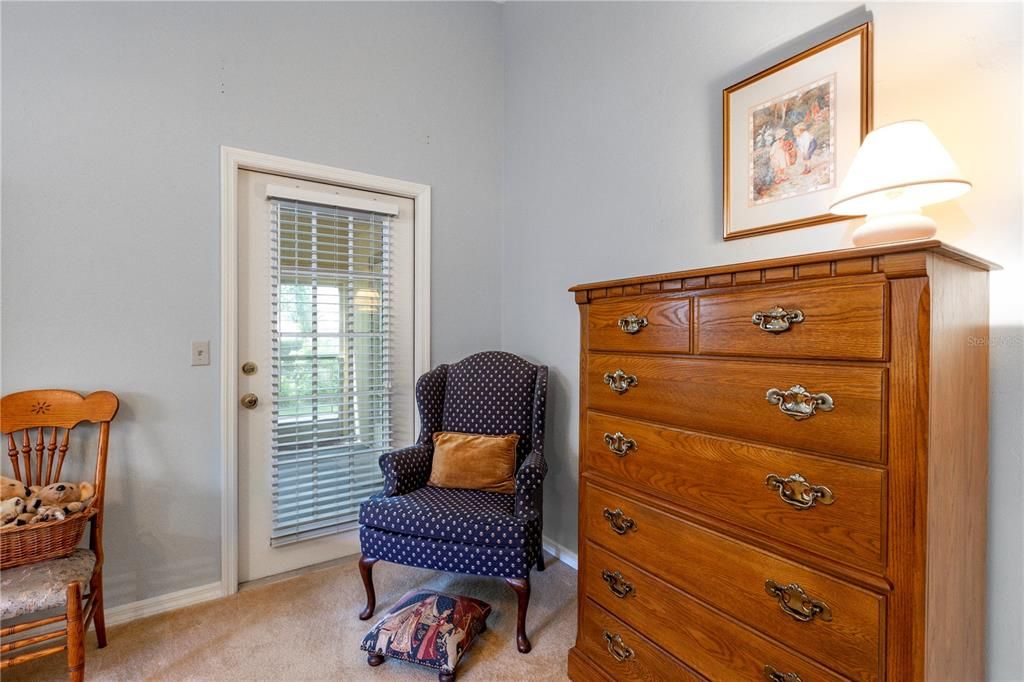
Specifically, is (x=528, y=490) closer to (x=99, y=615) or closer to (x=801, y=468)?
(x=801, y=468)

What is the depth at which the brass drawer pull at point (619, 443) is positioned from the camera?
144 centimetres

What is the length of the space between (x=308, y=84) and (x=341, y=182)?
51 cm

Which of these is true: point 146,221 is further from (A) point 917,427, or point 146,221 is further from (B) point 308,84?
(A) point 917,427

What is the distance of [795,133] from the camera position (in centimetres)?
162

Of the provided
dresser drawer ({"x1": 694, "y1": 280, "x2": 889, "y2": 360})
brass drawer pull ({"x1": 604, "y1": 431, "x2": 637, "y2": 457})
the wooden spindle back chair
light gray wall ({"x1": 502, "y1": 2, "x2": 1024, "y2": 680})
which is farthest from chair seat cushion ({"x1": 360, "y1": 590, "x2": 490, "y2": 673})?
dresser drawer ({"x1": 694, "y1": 280, "x2": 889, "y2": 360})

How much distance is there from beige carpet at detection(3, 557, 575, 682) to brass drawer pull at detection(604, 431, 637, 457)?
91 centimetres

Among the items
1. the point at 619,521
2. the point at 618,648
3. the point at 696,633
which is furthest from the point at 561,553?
the point at 696,633

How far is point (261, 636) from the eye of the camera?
1960 millimetres

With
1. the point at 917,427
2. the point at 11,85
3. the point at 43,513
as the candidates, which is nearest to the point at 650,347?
the point at 917,427

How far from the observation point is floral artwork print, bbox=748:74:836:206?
1542 millimetres

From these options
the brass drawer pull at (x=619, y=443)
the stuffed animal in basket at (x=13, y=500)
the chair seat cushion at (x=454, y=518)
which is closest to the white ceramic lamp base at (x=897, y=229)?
the brass drawer pull at (x=619, y=443)

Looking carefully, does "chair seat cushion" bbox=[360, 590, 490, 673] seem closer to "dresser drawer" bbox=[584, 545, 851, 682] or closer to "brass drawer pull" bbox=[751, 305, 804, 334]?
"dresser drawer" bbox=[584, 545, 851, 682]

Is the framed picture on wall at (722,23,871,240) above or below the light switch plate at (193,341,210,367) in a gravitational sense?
above

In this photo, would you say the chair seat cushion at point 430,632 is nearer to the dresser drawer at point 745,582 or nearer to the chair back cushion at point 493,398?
the dresser drawer at point 745,582
